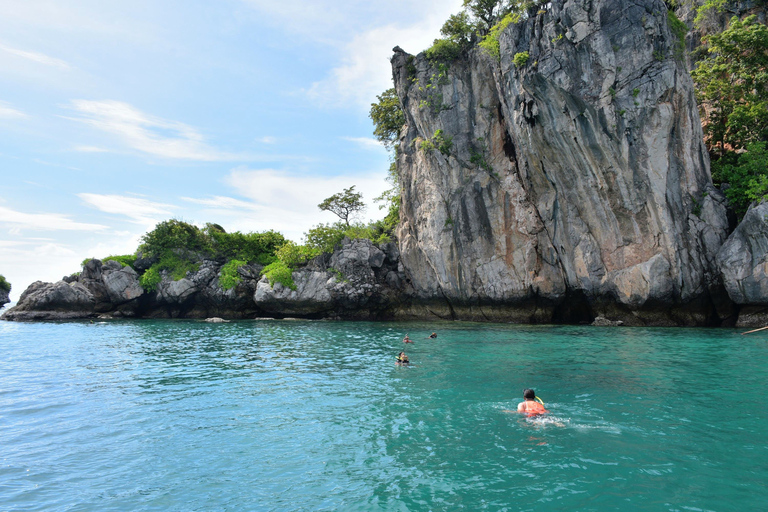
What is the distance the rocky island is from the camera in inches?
995

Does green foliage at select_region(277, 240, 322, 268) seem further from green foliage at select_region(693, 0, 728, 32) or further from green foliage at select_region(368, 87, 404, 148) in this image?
green foliage at select_region(693, 0, 728, 32)

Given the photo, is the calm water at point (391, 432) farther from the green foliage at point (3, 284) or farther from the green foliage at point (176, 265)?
the green foliage at point (3, 284)

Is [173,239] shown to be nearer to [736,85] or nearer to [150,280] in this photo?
[150,280]

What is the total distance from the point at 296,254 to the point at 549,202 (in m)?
22.7

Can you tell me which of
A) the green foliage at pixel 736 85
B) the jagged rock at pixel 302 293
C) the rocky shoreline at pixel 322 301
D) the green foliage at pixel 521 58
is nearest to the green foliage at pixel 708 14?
the green foliage at pixel 736 85

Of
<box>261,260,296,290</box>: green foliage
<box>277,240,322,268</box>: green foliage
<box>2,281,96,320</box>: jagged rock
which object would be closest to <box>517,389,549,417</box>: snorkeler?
<box>261,260,296,290</box>: green foliage

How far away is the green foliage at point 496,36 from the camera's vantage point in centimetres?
2969

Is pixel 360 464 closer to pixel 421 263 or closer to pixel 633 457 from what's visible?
pixel 633 457

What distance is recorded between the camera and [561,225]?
2917 cm

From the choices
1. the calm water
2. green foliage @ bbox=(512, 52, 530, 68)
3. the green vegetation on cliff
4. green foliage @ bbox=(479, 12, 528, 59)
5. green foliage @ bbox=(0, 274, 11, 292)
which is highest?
green foliage @ bbox=(479, 12, 528, 59)

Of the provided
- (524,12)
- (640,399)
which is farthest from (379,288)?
(640,399)

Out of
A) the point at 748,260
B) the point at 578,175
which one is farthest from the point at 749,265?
the point at 578,175

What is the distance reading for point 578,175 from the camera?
27.2 metres

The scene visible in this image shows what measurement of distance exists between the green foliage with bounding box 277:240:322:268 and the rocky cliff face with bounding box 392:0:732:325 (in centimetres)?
1260
